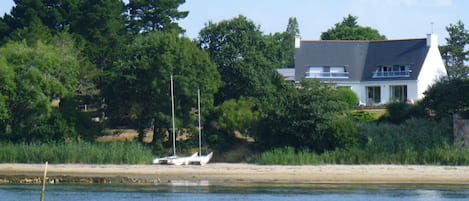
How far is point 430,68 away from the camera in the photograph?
235 ft

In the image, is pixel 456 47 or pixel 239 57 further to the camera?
pixel 456 47

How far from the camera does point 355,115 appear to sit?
53.7 m

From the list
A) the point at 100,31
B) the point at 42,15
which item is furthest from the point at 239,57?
the point at 42,15

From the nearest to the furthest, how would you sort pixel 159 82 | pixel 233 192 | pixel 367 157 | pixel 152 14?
pixel 233 192, pixel 367 157, pixel 159 82, pixel 152 14

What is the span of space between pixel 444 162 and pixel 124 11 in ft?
100

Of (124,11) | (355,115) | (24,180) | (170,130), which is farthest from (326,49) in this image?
(24,180)

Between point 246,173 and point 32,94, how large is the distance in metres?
12.6

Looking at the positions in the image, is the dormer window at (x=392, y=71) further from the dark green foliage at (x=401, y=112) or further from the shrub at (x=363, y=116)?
the dark green foliage at (x=401, y=112)

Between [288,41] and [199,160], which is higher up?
[288,41]

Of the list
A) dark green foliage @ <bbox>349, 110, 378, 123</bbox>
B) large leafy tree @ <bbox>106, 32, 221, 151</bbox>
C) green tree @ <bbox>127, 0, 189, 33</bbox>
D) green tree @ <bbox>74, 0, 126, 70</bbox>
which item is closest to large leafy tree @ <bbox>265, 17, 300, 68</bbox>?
green tree @ <bbox>127, 0, 189, 33</bbox>

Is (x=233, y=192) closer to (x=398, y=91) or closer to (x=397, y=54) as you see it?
(x=398, y=91)

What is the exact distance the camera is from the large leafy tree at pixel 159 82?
164ft

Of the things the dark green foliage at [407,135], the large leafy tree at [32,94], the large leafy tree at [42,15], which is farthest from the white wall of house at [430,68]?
the large leafy tree at [32,94]

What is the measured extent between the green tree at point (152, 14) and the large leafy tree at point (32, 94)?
55.8 feet
